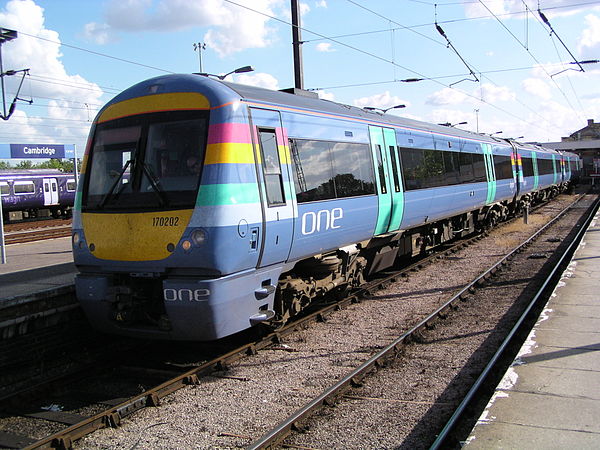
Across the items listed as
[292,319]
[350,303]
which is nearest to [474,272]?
[350,303]

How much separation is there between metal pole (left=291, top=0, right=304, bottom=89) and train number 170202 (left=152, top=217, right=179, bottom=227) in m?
8.11

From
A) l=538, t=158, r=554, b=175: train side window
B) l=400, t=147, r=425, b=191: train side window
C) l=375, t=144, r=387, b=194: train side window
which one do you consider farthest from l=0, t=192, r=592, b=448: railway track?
l=538, t=158, r=554, b=175: train side window

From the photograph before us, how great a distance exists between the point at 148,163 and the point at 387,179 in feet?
15.7

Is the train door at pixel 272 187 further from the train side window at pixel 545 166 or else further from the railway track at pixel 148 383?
the train side window at pixel 545 166

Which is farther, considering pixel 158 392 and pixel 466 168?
pixel 466 168

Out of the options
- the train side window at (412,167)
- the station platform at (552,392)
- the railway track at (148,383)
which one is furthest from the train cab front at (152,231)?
the train side window at (412,167)

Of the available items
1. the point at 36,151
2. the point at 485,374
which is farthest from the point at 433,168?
the point at 36,151

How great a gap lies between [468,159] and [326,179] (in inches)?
349

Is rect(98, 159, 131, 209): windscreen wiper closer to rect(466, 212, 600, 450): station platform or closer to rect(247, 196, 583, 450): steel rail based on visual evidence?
rect(247, 196, 583, 450): steel rail

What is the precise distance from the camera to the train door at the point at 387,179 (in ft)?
31.4

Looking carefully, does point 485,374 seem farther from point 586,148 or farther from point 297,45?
point 586,148

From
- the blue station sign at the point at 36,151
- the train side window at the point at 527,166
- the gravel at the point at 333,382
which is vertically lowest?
the gravel at the point at 333,382

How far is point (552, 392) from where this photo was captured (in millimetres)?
5094

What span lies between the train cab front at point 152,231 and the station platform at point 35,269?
1.44 m
